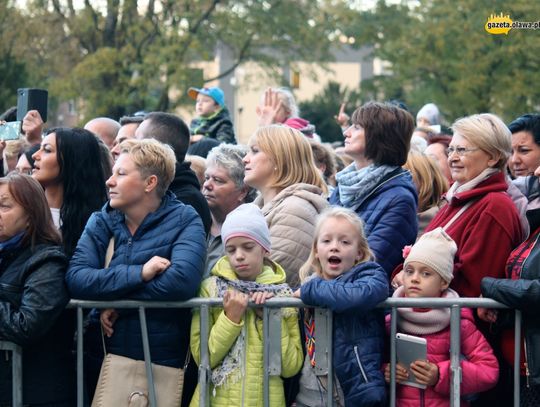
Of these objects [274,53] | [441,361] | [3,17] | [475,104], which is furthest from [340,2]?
[441,361]

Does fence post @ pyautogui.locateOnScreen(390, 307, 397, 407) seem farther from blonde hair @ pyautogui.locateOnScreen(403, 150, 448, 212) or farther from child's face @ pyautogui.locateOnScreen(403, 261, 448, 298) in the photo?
blonde hair @ pyautogui.locateOnScreen(403, 150, 448, 212)

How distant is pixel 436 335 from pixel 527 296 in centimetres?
51

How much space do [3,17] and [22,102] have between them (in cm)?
2164

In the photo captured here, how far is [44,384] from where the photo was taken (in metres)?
5.65

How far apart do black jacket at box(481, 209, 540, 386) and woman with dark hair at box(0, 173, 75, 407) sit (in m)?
2.22

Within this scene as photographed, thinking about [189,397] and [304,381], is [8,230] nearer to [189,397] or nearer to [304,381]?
[189,397]

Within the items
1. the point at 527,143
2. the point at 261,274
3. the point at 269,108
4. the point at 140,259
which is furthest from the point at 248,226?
the point at 269,108

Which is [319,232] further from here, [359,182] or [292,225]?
[359,182]

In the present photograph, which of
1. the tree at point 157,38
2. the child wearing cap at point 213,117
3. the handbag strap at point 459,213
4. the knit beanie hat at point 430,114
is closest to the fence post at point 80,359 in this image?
the handbag strap at point 459,213

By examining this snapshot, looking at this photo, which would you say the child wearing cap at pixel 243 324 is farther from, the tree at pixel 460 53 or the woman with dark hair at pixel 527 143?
the tree at pixel 460 53

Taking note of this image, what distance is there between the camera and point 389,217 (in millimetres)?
6160

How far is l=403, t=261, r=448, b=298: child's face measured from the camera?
5.61m

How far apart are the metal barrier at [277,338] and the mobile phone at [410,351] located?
0.15 ft

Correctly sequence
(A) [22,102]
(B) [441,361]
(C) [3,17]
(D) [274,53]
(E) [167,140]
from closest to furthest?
(B) [441,361]
(E) [167,140]
(A) [22,102]
(C) [3,17]
(D) [274,53]
